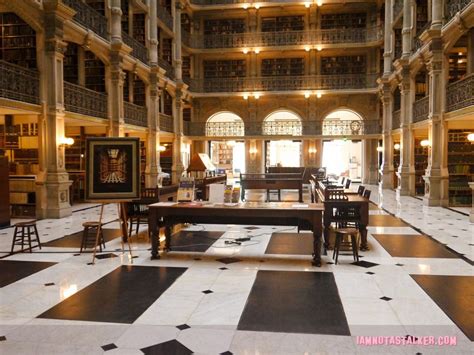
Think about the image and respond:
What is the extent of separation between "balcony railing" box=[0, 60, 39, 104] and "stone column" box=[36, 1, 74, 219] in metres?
0.21

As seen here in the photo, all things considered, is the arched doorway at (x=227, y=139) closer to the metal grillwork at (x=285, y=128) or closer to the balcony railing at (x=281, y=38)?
the metal grillwork at (x=285, y=128)

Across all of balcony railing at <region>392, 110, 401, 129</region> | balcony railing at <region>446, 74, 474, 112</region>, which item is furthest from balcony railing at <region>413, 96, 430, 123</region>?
balcony railing at <region>392, 110, 401, 129</region>

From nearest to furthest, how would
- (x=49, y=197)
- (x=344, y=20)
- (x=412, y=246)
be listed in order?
1. (x=412, y=246)
2. (x=49, y=197)
3. (x=344, y=20)

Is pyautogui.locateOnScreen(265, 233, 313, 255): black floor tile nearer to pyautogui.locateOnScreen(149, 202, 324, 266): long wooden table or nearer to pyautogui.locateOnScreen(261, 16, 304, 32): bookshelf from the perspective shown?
pyautogui.locateOnScreen(149, 202, 324, 266): long wooden table

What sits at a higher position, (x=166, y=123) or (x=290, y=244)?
(x=166, y=123)

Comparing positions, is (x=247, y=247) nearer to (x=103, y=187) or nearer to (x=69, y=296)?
(x=103, y=187)

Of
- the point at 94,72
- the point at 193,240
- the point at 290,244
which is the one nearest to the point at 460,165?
the point at 290,244

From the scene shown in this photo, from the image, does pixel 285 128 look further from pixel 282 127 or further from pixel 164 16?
pixel 164 16

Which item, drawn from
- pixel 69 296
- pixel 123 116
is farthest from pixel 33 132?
pixel 69 296

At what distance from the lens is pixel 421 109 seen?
1428 centimetres

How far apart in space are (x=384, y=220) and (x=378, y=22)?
15391 millimetres

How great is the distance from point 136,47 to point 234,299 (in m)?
13.1

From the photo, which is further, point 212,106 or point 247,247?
point 212,106

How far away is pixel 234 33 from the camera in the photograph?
909 inches
